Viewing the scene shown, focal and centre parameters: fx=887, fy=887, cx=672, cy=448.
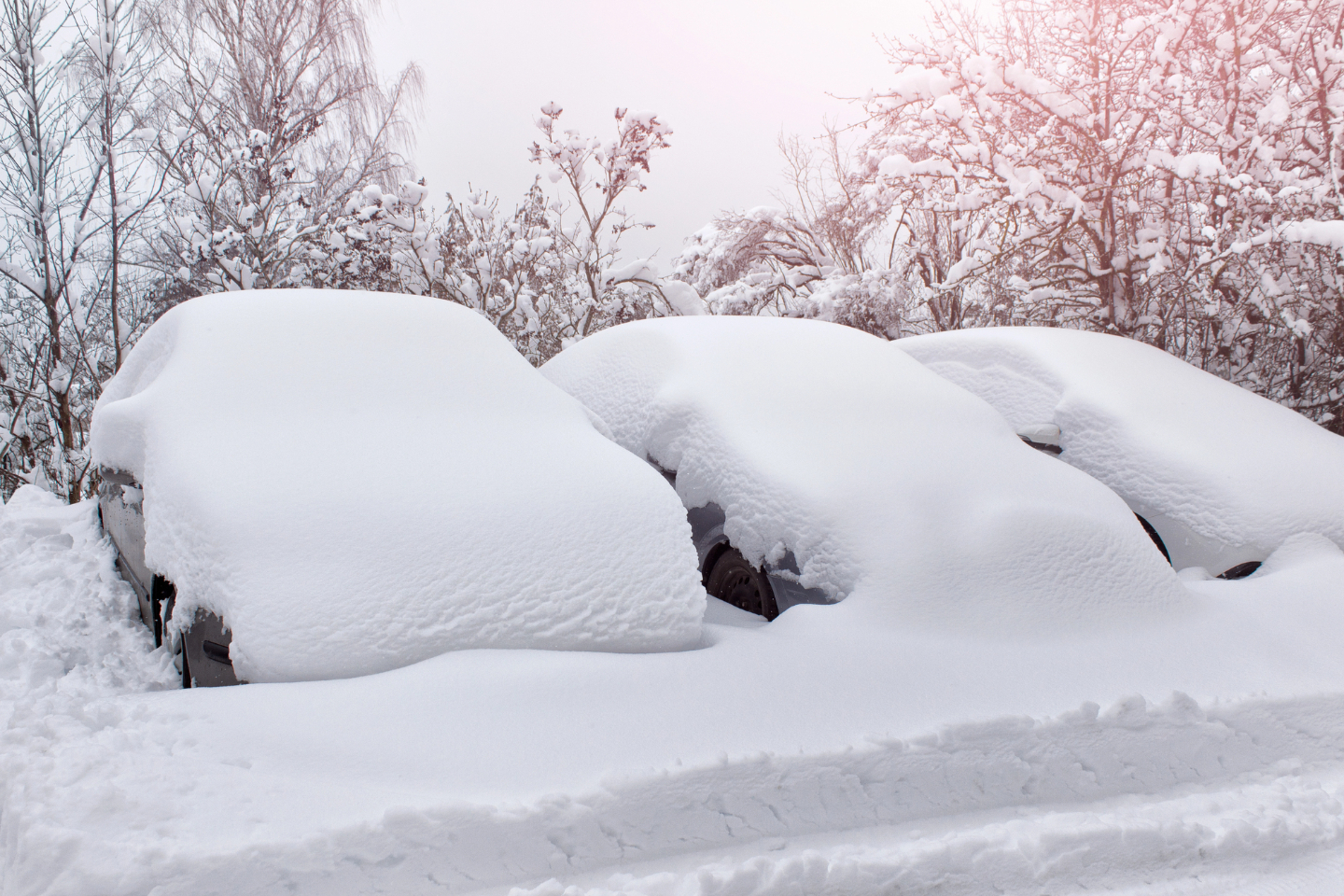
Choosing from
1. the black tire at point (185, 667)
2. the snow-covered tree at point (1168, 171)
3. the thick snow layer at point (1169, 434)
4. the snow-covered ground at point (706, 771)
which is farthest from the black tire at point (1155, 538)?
the black tire at point (185, 667)

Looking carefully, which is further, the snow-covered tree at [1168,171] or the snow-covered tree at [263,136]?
the snow-covered tree at [263,136]

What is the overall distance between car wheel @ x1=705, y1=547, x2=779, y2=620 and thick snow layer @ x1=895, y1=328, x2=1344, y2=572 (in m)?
1.97

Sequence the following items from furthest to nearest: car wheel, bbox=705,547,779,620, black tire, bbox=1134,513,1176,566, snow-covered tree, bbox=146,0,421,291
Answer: snow-covered tree, bbox=146,0,421,291
black tire, bbox=1134,513,1176,566
car wheel, bbox=705,547,779,620

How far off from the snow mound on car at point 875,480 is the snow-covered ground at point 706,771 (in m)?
0.19

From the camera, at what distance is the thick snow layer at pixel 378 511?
2.29 m

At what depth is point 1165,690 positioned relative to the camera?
8.63ft

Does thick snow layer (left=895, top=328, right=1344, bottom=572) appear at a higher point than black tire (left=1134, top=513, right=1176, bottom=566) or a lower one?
higher

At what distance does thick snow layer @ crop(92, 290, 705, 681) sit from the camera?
90.2 inches

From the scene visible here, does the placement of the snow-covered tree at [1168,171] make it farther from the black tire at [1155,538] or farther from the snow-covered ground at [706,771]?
the snow-covered ground at [706,771]

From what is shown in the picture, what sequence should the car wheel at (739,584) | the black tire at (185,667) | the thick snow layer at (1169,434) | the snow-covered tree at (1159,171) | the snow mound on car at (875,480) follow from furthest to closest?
the snow-covered tree at (1159,171), the thick snow layer at (1169,434), the car wheel at (739,584), the snow mound on car at (875,480), the black tire at (185,667)

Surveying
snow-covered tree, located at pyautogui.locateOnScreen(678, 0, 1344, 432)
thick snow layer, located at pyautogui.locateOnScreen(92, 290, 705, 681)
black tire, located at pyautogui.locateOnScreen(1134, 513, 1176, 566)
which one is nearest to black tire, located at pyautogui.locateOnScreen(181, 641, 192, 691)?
thick snow layer, located at pyautogui.locateOnScreen(92, 290, 705, 681)

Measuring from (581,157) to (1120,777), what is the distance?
8632 millimetres

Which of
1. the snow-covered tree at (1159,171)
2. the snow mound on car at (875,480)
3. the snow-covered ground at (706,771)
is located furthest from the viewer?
the snow-covered tree at (1159,171)

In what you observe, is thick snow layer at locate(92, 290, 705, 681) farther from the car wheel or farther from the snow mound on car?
the car wheel
